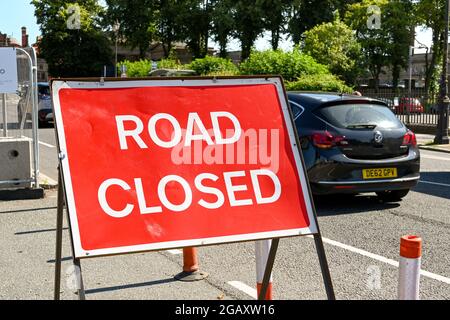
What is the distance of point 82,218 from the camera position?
3266 mm

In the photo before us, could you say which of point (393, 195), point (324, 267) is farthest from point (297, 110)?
point (324, 267)

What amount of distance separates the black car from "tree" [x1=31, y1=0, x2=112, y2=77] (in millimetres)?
61081

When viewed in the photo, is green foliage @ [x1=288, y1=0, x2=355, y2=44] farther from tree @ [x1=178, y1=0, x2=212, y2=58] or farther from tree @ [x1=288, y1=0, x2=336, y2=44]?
tree @ [x1=178, y1=0, x2=212, y2=58]

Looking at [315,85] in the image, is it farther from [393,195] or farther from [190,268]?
[190,268]

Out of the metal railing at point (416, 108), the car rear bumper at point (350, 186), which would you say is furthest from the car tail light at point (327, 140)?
the metal railing at point (416, 108)

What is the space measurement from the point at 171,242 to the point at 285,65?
2369 cm

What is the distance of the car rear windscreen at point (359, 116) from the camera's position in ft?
26.3

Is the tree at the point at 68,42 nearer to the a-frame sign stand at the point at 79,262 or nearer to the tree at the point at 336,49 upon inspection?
the tree at the point at 336,49

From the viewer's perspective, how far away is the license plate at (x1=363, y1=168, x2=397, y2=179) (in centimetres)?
787

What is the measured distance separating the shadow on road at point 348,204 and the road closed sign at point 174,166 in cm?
432

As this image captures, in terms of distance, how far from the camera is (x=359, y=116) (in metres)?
8.16

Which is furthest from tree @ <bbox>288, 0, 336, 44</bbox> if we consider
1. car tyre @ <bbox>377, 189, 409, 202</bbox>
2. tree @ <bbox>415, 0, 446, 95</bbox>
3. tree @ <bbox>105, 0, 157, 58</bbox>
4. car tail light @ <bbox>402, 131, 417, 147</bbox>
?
car tail light @ <bbox>402, 131, 417, 147</bbox>

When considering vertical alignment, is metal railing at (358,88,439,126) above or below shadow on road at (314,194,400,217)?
above

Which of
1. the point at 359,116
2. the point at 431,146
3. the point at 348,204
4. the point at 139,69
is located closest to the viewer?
the point at 359,116
